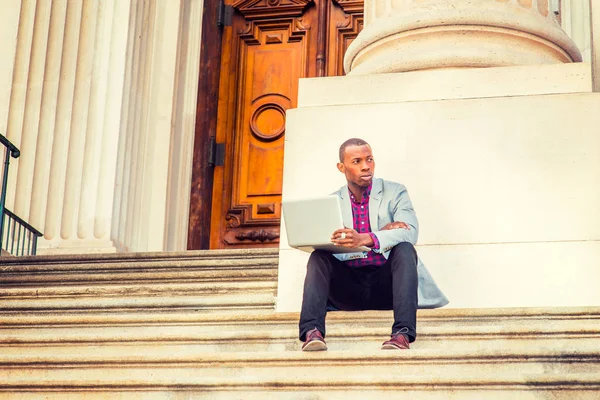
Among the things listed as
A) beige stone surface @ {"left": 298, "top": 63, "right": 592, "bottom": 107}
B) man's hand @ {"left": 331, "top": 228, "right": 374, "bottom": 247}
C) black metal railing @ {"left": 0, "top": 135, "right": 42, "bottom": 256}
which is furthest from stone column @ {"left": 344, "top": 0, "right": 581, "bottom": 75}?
black metal railing @ {"left": 0, "top": 135, "right": 42, "bottom": 256}

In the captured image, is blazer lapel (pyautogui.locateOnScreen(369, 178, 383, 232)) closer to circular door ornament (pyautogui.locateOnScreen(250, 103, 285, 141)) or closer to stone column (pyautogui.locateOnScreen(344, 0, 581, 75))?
stone column (pyautogui.locateOnScreen(344, 0, 581, 75))

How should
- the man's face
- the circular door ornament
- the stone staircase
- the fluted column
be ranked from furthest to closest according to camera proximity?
the circular door ornament < the fluted column < the man's face < the stone staircase

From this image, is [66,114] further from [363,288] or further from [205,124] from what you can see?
[363,288]

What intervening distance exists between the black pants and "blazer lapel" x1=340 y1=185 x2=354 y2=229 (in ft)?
0.95

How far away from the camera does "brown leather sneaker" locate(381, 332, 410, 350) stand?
5527mm

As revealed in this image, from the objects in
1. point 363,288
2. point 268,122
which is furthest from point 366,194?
point 268,122

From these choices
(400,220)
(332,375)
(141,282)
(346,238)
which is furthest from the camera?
(141,282)

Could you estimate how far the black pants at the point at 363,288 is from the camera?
5.73m

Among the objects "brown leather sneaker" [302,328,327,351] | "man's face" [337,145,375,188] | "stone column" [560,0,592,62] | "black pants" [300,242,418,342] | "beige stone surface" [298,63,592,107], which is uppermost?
"stone column" [560,0,592,62]

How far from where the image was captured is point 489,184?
682cm

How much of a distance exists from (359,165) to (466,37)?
1.38 meters

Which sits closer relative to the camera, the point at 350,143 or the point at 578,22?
the point at 350,143

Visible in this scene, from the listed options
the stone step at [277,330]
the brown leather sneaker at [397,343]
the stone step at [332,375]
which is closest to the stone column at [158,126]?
the stone step at [277,330]

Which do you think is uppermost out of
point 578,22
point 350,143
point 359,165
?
point 578,22
